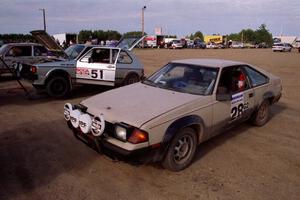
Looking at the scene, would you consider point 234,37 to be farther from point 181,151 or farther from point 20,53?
point 181,151

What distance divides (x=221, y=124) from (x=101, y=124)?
80.9 inches

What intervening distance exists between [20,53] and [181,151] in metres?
9.90

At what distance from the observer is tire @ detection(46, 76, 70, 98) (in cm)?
803

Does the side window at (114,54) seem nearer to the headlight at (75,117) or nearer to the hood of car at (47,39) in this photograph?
the hood of car at (47,39)

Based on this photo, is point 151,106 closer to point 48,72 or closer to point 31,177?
point 31,177

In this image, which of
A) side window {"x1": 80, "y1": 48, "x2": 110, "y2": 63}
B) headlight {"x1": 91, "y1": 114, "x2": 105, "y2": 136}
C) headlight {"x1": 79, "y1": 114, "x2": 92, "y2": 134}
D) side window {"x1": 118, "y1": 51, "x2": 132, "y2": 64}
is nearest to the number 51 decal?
side window {"x1": 80, "y1": 48, "x2": 110, "y2": 63}

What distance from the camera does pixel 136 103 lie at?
3.95 m

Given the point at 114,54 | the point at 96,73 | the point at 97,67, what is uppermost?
the point at 114,54

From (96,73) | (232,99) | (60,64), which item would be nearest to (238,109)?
(232,99)

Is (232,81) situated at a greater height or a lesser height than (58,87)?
greater

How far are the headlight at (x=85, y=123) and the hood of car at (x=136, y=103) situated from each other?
18 centimetres

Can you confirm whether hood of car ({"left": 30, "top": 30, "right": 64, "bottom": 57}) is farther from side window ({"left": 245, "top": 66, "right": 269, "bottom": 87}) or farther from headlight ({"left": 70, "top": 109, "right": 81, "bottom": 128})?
side window ({"left": 245, "top": 66, "right": 269, "bottom": 87})

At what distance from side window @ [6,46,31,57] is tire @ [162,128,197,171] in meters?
9.84

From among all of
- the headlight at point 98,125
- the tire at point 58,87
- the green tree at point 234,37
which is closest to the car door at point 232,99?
the headlight at point 98,125
